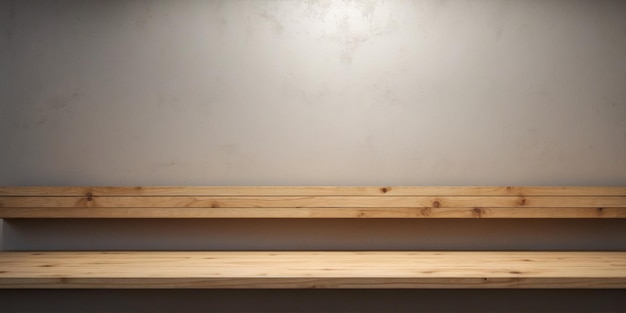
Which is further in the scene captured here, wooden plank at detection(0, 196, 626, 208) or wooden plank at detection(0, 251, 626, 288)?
wooden plank at detection(0, 196, 626, 208)

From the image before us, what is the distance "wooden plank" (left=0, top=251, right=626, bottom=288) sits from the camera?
222 centimetres

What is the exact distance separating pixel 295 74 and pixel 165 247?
1180 mm

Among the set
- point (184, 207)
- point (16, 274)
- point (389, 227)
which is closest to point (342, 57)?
point (389, 227)

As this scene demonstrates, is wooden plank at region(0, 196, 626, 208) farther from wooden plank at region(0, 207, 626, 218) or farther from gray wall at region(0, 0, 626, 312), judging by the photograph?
gray wall at region(0, 0, 626, 312)

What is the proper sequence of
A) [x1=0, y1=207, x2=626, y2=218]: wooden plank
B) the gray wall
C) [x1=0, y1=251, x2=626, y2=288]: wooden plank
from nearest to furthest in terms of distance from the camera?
[x1=0, y1=251, x2=626, y2=288]: wooden plank, [x1=0, y1=207, x2=626, y2=218]: wooden plank, the gray wall

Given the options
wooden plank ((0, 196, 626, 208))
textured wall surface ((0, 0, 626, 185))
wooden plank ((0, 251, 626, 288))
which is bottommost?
wooden plank ((0, 251, 626, 288))

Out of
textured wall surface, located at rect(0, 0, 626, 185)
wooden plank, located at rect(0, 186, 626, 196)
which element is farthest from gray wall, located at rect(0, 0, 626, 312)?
wooden plank, located at rect(0, 186, 626, 196)

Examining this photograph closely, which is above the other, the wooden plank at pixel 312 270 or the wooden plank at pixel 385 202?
the wooden plank at pixel 385 202

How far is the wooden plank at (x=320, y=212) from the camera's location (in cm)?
272

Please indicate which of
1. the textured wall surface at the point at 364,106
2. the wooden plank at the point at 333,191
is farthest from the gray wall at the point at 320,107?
Answer: the wooden plank at the point at 333,191

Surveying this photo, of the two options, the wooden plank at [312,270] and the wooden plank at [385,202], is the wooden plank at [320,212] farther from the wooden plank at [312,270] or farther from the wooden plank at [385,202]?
the wooden plank at [312,270]

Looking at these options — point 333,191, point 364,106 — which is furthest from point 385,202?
point 364,106

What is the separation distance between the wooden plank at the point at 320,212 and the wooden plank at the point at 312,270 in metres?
0.20
